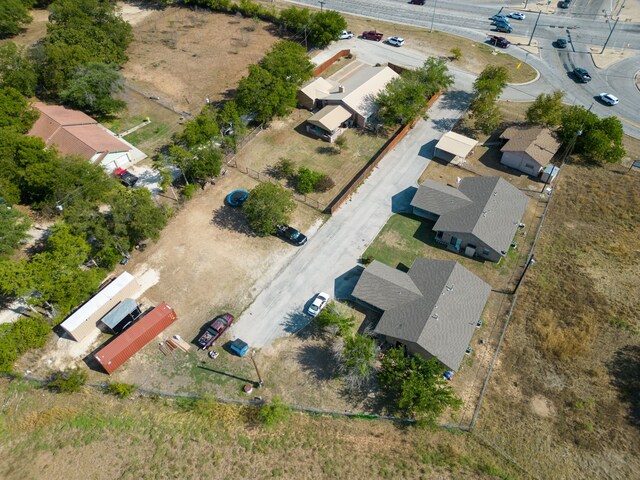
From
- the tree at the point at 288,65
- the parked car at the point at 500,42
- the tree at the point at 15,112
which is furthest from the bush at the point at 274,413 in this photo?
the parked car at the point at 500,42

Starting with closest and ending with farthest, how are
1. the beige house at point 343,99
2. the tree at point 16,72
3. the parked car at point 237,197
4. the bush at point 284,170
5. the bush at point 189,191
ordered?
the parked car at point 237,197 → the bush at point 189,191 → the bush at point 284,170 → the beige house at point 343,99 → the tree at point 16,72

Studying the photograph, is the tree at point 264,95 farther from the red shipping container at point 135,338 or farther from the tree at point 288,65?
the red shipping container at point 135,338

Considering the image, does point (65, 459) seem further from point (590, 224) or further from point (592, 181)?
point (592, 181)

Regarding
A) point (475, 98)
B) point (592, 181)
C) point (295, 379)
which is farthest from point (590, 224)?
point (295, 379)

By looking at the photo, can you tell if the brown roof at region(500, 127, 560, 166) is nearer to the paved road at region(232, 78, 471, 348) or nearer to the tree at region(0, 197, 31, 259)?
the paved road at region(232, 78, 471, 348)

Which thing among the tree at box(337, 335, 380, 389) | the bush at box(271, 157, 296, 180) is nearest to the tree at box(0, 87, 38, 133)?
the bush at box(271, 157, 296, 180)

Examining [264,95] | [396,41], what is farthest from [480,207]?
[396,41]

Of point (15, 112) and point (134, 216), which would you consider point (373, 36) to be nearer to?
point (134, 216)
